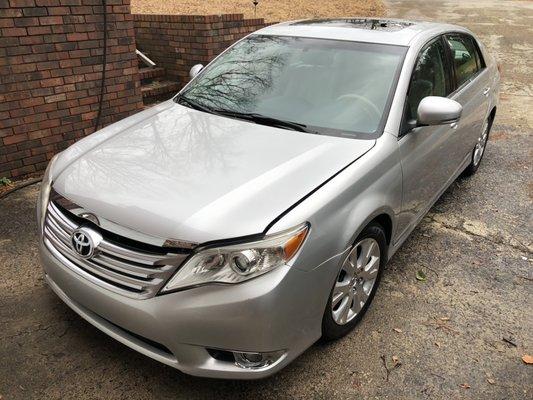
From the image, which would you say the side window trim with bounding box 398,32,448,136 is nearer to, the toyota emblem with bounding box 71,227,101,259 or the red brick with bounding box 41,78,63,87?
the toyota emblem with bounding box 71,227,101,259

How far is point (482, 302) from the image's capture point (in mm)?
3043

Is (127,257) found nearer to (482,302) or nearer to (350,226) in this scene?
(350,226)

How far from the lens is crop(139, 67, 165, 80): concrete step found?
6086 mm

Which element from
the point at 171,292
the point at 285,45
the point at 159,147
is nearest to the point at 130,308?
the point at 171,292

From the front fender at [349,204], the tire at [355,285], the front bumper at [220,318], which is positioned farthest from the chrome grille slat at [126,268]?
the tire at [355,285]

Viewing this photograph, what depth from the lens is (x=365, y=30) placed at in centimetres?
335

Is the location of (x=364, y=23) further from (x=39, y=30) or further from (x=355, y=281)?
(x=39, y=30)

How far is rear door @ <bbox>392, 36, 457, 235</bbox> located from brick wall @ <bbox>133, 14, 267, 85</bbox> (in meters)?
3.08

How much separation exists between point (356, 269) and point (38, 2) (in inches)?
141

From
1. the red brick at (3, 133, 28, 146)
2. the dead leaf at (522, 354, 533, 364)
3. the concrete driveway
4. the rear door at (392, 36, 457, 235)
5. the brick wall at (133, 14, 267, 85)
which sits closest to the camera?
the concrete driveway

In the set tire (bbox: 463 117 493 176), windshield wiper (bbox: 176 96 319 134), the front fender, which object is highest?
windshield wiper (bbox: 176 96 319 134)

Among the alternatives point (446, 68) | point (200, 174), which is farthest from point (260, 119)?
point (446, 68)

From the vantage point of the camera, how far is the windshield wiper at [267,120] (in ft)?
9.29

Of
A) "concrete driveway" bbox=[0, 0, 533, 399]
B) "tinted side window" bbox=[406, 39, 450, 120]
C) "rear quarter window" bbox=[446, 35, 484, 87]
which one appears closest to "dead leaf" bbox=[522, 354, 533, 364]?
"concrete driveway" bbox=[0, 0, 533, 399]
